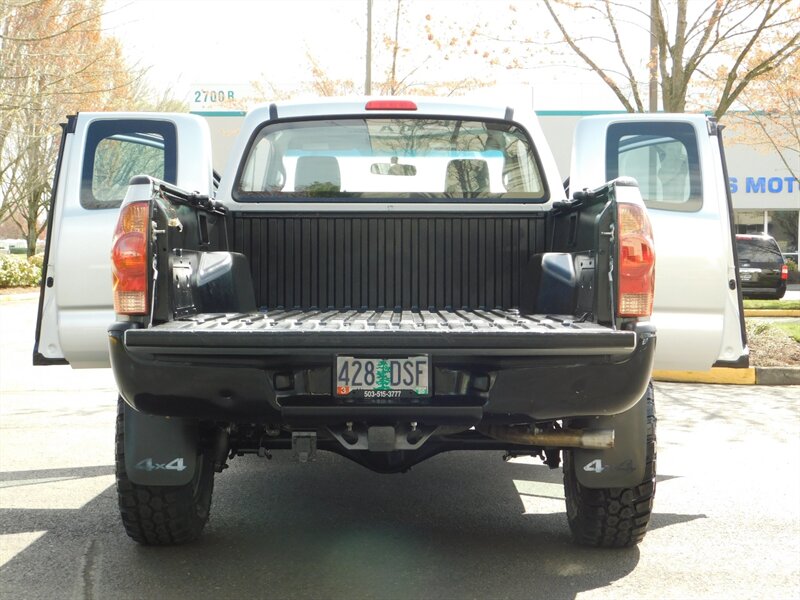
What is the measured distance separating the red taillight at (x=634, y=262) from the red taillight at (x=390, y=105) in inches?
75.1

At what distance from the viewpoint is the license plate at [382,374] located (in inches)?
141

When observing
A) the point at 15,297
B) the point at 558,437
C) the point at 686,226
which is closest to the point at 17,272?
the point at 15,297

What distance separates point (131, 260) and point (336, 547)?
164 cm

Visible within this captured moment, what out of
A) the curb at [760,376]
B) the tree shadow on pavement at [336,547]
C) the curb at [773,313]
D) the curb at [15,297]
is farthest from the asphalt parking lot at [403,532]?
the curb at [15,297]

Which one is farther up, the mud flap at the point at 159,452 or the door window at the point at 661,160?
the door window at the point at 661,160

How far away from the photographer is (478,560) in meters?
4.23

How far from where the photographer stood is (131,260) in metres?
3.63

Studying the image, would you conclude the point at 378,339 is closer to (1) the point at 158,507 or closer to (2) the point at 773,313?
(1) the point at 158,507

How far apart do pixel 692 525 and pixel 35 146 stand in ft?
98.3

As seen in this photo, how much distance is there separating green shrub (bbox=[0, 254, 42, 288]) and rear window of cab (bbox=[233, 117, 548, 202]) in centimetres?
2578

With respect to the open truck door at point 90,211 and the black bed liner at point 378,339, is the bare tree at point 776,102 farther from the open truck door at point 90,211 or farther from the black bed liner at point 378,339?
the black bed liner at point 378,339

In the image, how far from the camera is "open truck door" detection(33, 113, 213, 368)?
17.7 feet

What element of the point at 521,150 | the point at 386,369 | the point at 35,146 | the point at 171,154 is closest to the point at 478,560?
the point at 386,369

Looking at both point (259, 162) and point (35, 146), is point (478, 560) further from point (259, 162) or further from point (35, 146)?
point (35, 146)
